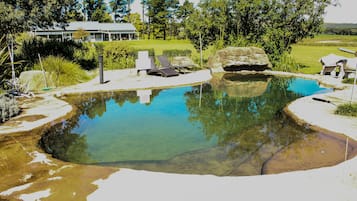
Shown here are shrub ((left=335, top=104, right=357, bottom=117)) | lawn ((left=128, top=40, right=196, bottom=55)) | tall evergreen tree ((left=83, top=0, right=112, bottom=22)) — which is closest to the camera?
shrub ((left=335, top=104, right=357, bottom=117))

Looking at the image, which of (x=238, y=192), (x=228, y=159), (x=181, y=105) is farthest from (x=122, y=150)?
(x=181, y=105)

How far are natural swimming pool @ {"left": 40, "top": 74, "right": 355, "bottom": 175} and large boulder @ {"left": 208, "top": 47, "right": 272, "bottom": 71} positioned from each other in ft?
17.4

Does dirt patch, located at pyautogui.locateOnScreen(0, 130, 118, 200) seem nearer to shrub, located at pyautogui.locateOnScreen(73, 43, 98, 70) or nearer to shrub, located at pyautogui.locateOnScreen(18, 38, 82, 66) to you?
shrub, located at pyautogui.locateOnScreen(18, 38, 82, 66)

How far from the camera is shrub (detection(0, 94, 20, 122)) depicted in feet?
21.3

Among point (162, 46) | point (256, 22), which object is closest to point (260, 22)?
point (256, 22)

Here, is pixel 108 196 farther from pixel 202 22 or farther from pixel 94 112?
pixel 202 22

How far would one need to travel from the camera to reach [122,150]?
545 centimetres

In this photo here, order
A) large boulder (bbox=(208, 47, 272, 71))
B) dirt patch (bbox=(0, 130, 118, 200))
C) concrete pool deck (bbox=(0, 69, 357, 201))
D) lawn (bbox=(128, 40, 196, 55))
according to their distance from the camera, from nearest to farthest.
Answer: concrete pool deck (bbox=(0, 69, 357, 201)), dirt patch (bbox=(0, 130, 118, 200)), large boulder (bbox=(208, 47, 272, 71)), lawn (bbox=(128, 40, 196, 55))

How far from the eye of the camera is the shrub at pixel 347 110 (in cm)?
669

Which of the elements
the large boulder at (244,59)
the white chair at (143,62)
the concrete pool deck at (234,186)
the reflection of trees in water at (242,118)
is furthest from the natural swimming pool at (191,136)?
the large boulder at (244,59)

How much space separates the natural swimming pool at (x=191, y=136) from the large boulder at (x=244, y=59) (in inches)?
209

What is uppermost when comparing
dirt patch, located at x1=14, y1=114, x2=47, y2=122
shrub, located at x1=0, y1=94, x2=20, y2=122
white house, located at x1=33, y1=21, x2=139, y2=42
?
white house, located at x1=33, y1=21, x2=139, y2=42

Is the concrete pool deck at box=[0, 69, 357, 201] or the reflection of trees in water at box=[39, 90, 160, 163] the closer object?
the concrete pool deck at box=[0, 69, 357, 201]

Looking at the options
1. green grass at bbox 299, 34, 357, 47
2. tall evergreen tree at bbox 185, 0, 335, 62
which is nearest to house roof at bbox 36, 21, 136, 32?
green grass at bbox 299, 34, 357, 47
